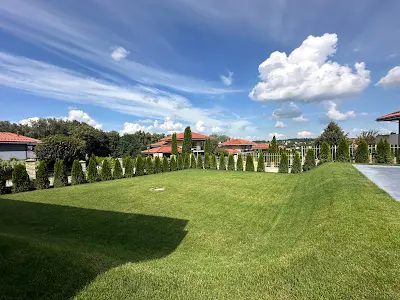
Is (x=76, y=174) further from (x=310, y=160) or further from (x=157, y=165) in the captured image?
(x=310, y=160)

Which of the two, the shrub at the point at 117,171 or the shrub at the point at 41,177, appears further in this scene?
the shrub at the point at 117,171

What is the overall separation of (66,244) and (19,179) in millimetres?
9338

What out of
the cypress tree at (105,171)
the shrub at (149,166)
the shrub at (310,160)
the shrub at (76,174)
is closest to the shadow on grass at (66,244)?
the shrub at (76,174)

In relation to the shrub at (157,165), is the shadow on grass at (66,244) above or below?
below

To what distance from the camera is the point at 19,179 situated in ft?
35.8

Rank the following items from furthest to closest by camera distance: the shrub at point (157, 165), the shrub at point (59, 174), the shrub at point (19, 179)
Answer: the shrub at point (157, 165) < the shrub at point (59, 174) < the shrub at point (19, 179)

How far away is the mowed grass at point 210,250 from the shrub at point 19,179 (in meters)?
4.30

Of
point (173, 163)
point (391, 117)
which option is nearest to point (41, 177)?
point (173, 163)

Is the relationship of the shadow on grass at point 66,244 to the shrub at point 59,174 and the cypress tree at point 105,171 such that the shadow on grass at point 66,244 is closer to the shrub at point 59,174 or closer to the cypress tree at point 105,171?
the shrub at point 59,174

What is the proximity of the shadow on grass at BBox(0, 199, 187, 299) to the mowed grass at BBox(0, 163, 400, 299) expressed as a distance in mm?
16

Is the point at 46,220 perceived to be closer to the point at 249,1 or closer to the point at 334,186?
the point at 334,186

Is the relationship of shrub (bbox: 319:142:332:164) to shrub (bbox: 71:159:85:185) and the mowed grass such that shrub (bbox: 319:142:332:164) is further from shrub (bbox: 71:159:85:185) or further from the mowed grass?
shrub (bbox: 71:159:85:185)

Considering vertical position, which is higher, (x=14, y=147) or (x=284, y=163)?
(x=14, y=147)

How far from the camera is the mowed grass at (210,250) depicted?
238 cm
